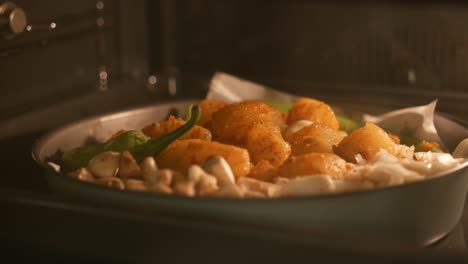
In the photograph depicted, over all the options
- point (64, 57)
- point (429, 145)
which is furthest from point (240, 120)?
point (64, 57)

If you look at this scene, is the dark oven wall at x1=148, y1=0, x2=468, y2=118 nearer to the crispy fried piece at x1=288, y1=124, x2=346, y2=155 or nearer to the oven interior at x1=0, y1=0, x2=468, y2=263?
the oven interior at x1=0, y1=0, x2=468, y2=263

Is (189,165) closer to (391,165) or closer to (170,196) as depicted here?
(170,196)

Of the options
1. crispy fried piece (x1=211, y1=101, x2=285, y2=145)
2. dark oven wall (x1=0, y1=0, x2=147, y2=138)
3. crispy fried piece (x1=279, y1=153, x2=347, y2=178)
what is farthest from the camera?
dark oven wall (x1=0, y1=0, x2=147, y2=138)

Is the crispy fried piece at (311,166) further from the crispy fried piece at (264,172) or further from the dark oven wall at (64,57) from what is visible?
the dark oven wall at (64,57)

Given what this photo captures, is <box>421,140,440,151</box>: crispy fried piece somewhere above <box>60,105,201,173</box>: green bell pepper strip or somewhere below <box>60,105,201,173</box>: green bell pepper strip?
below

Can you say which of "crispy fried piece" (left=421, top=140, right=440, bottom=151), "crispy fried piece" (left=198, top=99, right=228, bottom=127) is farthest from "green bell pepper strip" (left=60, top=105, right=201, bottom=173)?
"crispy fried piece" (left=421, top=140, right=440, bottom=151)

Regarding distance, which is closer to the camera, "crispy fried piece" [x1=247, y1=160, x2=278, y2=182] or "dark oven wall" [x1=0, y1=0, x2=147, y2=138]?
"crispy fried piece" [x1=247, y1=160, x2=278, y2=182]

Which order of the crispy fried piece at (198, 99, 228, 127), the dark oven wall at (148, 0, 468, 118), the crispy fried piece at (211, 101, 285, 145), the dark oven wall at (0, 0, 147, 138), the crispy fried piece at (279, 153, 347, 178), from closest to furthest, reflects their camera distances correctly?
the crispy fried piece at (279, 153, 347, 178) < the crispy fried piece at (211, 101, 285, 145) < the crispy fried piece at (198, 99, 228, 127) < the dark oven wall at (0, 0, 147, 138) < the dark oven wall at (148, 0, 468, 118)

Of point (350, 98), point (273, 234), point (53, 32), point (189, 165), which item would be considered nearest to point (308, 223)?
point (273, 234)
